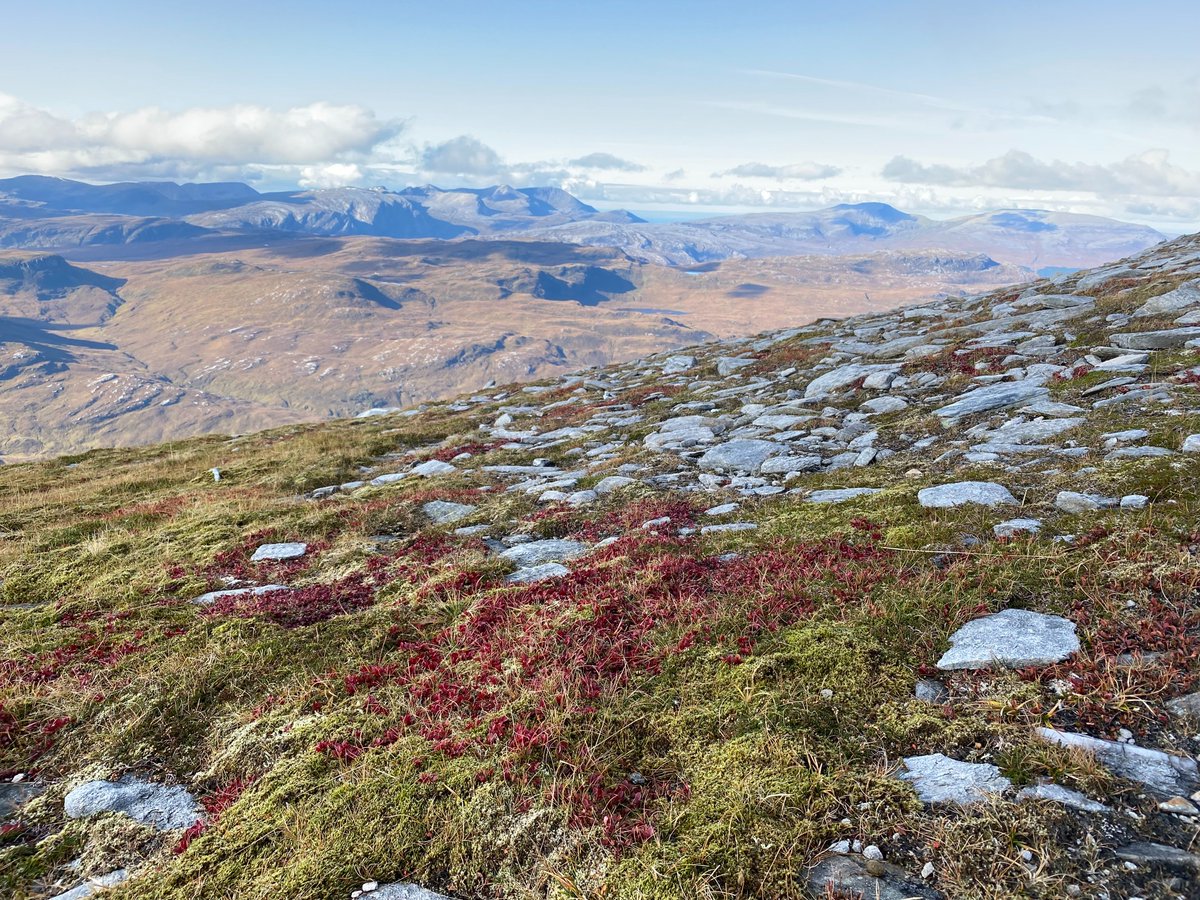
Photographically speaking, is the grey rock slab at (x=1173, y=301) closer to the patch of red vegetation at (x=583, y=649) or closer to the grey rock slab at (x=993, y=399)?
the grey rock slab at (x=993, y=399)

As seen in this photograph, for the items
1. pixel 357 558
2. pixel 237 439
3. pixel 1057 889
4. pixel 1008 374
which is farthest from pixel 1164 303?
pixel 237 439

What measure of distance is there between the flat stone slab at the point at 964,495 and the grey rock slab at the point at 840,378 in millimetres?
9523

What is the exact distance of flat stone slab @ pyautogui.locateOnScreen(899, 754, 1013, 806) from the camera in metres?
3.86

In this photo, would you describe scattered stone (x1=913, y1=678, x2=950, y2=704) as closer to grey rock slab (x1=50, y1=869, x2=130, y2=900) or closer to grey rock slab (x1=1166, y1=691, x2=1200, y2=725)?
grey rock slab (x1=1166, y1=691, x2=1200, y2=725)

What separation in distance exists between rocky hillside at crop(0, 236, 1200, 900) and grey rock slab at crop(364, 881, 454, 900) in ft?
0.08

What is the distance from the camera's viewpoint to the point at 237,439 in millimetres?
28281

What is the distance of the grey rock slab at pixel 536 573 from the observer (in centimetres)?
797

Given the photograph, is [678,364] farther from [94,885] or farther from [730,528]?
[94,885]

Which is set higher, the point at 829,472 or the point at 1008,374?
the point at 1008,374

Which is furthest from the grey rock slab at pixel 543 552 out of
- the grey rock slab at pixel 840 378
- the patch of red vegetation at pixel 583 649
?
the grey rock slab at pixel 840 378

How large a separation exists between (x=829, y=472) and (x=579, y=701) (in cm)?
753

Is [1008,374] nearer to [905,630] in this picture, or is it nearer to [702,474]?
[702,474]

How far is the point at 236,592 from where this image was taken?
27.9ft

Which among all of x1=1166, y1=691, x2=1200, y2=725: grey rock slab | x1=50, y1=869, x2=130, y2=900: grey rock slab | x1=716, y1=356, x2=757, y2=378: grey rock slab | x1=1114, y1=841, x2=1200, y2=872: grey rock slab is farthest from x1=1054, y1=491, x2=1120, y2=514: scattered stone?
x1=716, y1=356, x2=757, y2=378: grey rock slab
